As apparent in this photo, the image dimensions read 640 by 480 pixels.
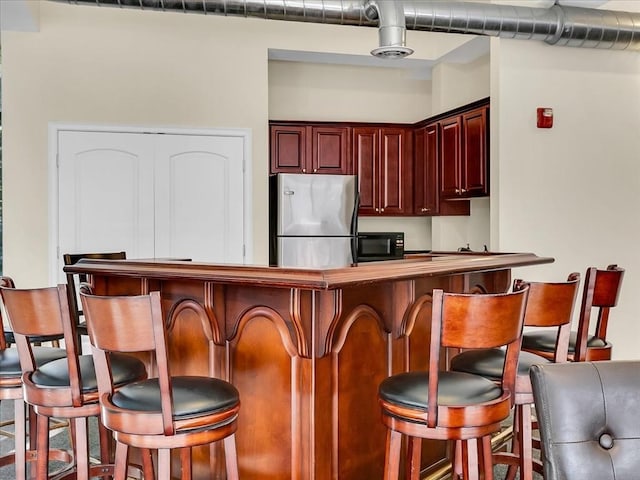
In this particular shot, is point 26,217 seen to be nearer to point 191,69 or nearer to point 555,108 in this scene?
point 191,69

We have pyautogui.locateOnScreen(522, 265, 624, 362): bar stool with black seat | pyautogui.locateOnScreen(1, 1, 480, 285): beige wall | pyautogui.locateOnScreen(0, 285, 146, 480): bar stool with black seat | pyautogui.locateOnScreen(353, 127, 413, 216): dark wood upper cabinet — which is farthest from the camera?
pyautogui.locateOnScreen(353, 127, 413, 216): dark wood upper cabinet

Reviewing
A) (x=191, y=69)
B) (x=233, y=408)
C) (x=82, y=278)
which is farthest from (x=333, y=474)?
(x=191, y=69)

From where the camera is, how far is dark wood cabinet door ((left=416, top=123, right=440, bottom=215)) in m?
5.82

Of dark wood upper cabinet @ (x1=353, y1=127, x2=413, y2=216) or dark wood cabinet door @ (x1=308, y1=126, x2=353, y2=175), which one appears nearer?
dark wood cabinet door @ (x1=308, y1=126, x2=353, y2=175)

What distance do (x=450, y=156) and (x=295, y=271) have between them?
3853mm

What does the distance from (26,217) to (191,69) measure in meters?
1.84

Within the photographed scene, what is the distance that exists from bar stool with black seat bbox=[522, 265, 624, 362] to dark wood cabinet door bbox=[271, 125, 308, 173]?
3422 mm

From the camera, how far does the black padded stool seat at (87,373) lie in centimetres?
210

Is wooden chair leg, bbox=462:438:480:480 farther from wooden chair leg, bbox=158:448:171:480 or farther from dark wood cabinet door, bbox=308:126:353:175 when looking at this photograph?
dark wood cabinet door, bbox=308:126:353:175

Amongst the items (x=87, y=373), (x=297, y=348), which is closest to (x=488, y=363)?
(x=297, y=348)

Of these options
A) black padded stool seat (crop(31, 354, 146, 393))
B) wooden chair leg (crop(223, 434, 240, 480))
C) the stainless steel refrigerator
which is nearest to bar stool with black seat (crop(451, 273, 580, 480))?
wooden chair leg (crop(223, 434, 240, 480))

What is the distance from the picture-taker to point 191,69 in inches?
206

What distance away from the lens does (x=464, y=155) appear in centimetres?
536

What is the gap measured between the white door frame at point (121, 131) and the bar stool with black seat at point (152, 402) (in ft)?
11.3
